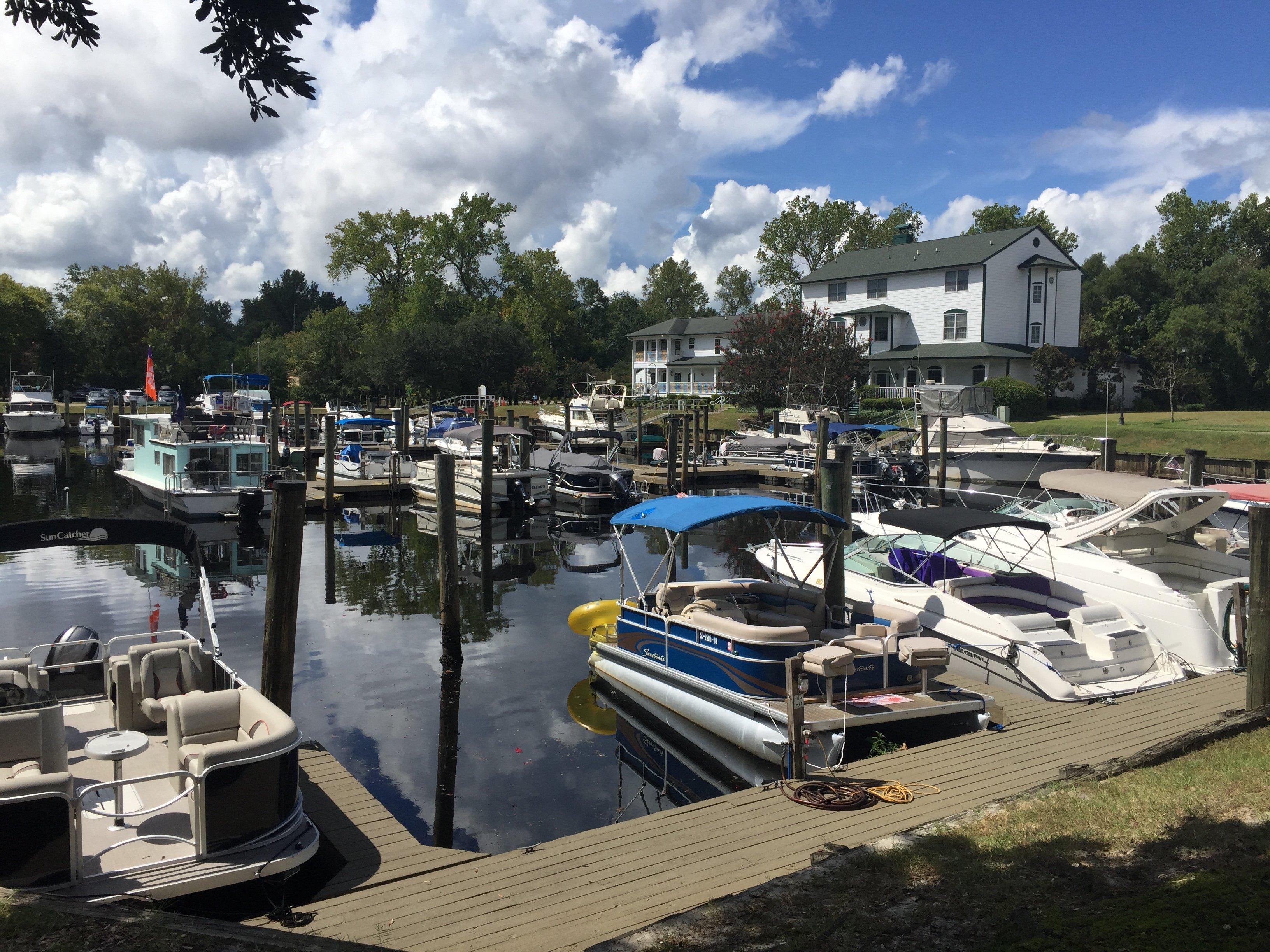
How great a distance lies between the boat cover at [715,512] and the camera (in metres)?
12.2

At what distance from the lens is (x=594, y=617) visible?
14.8 m

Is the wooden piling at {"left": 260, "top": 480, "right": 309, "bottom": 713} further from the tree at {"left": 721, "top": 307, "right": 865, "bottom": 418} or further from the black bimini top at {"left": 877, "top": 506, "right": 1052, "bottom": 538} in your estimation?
the tree at {"left": 721, "top": 307, "right": 865, "bottom": 418}

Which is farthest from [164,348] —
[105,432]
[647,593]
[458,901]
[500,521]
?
[458,901]

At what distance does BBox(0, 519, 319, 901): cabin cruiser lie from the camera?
6.02 m

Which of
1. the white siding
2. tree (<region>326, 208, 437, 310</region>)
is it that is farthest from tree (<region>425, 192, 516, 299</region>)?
the white siding

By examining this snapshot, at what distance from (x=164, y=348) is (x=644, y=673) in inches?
3151

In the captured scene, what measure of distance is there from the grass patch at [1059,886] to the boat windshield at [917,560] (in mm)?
6939

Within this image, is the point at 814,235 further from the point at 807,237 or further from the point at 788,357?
the point at 788,357

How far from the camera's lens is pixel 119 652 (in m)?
15.1

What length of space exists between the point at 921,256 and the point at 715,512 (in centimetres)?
5485

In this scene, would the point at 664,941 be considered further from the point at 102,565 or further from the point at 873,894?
the point at 102,565

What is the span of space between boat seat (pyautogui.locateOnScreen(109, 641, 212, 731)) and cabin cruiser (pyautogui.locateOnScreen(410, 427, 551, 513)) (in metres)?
19.4

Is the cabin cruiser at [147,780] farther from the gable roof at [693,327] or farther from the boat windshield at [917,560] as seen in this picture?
the gable roof at [693,327]

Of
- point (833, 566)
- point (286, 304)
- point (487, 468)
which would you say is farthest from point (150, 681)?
point (286, 304)
